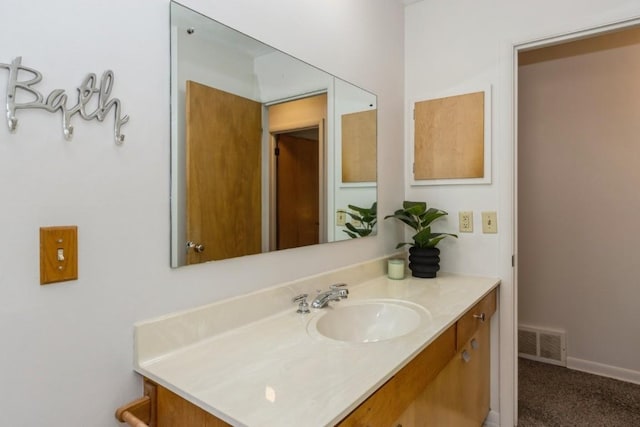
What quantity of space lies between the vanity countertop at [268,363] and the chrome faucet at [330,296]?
0.13 feet

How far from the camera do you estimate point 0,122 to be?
2.39ft

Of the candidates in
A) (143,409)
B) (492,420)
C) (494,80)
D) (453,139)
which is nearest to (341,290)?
(143,409)

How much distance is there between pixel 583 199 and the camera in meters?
2.62

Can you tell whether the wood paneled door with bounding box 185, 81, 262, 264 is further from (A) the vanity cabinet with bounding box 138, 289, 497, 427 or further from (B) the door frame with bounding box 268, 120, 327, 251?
(A) the vanity cabinet with bounding box 138, 289, 497, 427

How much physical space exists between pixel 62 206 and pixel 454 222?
1855mm

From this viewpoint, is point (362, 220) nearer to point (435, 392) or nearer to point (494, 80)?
point (435, 392)

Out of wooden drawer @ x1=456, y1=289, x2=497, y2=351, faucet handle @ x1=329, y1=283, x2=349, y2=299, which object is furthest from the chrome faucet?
wooden drawer @ x1=456, y1=289, x2=497, y2=351

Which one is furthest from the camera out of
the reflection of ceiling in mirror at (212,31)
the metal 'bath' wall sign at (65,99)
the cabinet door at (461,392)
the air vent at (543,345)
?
the air vent at (543,345)

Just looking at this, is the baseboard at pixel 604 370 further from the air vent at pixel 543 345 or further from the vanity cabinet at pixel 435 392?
the vanity cabinet at pixel 435 392

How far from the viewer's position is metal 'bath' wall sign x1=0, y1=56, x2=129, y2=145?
74cm

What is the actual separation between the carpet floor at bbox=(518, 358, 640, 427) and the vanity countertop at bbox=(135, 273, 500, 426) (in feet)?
4.37

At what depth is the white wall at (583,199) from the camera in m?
2.48

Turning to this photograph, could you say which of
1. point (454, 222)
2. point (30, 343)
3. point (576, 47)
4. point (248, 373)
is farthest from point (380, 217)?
point (576, 47)

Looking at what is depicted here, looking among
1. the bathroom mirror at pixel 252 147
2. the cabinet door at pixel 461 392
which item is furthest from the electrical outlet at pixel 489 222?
the bathroom mirror at pixel 252 147
